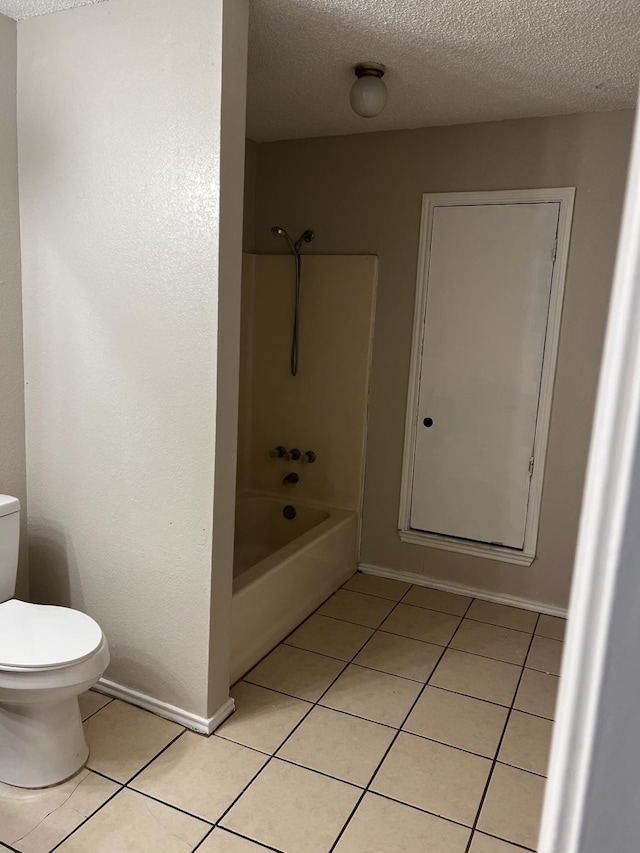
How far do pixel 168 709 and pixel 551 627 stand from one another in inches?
72.8

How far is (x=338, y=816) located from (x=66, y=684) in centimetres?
88

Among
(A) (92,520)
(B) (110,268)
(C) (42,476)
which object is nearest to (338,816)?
(A) (92,520)

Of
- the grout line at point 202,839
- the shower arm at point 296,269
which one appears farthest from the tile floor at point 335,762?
the shower arm at point 296,269

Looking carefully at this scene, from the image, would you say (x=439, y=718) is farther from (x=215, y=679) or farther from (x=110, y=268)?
(x=110, y=268)

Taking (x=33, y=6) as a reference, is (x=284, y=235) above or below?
below

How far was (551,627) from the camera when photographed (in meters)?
3.16

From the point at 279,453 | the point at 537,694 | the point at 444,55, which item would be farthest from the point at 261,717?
the point at 444,55

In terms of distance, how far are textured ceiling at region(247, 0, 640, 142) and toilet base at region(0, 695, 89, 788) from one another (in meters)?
2.28

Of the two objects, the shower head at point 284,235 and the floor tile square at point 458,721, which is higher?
the shower head at point 284,235

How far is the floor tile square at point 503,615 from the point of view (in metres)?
3.16

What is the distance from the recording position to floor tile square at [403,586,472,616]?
330 cm

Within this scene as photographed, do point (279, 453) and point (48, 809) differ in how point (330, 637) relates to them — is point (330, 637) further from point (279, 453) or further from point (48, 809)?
point (48, 809)

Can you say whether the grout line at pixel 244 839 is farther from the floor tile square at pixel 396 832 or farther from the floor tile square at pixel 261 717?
the floor tile square at pixel 261 717

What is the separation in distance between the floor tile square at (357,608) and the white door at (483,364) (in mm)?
500
